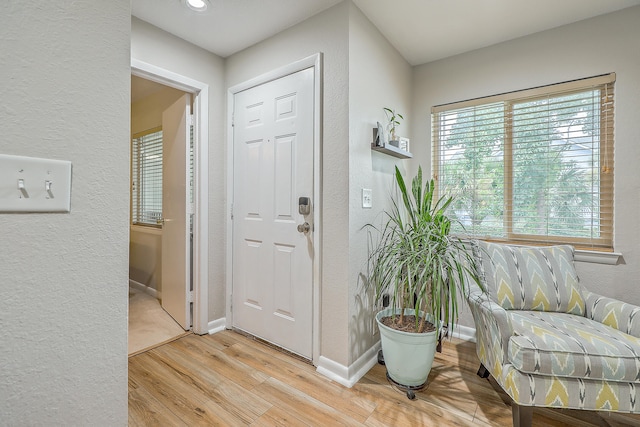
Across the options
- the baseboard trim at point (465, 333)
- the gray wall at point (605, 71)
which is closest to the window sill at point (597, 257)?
the gray wall at point (605, 71)

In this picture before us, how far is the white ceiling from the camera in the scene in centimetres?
192

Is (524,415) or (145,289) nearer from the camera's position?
(524,415)

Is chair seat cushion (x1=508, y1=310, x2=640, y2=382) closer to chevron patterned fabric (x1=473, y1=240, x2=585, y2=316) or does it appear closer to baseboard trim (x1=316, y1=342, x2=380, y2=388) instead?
chevron patterned fabric (x1=473, y1=240, x2=585, y2=316)

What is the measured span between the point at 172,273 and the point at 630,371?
3.11 meters

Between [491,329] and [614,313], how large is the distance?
717 mm

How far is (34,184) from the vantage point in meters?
0.63

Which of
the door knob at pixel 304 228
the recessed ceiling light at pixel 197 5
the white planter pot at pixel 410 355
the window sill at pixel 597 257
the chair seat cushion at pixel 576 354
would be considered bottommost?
the white planter pot at pixel 410 355

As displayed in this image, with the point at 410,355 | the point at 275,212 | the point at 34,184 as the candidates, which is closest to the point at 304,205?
the point at 275,212

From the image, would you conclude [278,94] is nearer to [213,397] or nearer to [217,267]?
[217,267]

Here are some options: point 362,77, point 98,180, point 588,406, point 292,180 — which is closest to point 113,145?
point 98,180

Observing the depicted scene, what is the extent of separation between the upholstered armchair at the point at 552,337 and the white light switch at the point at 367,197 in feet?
2.88

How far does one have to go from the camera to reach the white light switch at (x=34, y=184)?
0.60 metres

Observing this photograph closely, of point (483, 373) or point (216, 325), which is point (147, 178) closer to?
point (216, 325)

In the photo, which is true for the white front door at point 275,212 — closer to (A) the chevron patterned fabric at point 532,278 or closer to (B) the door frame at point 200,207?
(B) the door frame at point 200,207
